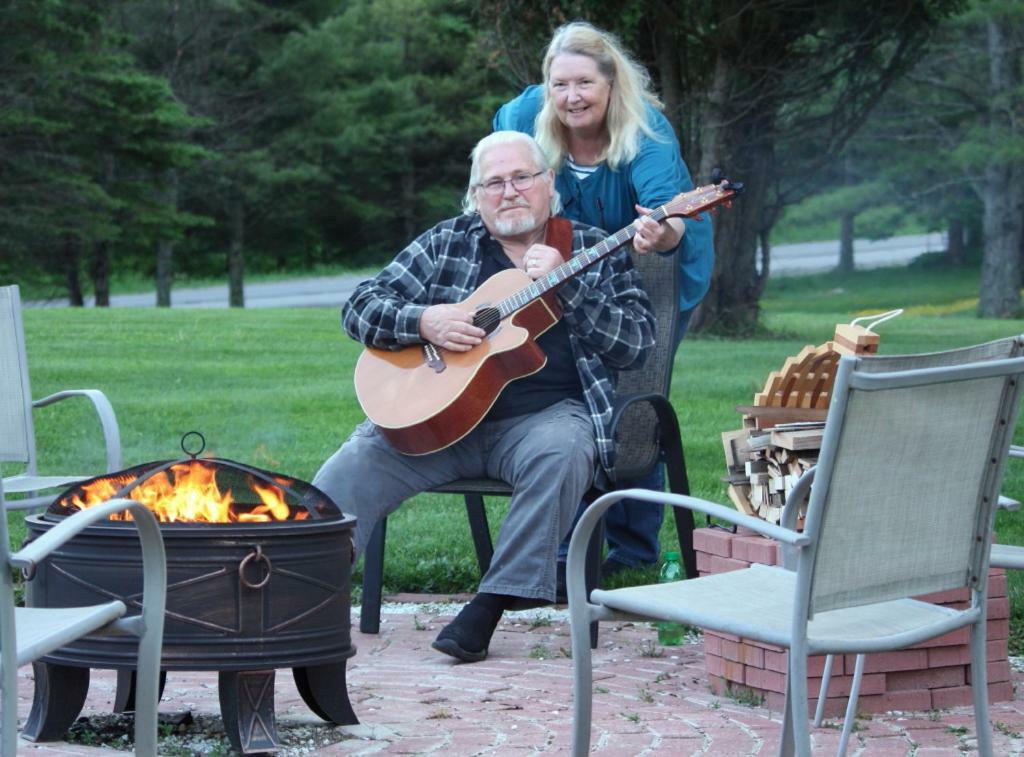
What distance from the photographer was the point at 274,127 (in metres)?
30.8

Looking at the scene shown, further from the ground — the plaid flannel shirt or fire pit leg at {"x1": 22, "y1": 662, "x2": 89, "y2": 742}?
the plaid flannel shirt

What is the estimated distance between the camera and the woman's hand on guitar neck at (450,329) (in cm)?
452

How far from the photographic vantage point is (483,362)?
4453 mm

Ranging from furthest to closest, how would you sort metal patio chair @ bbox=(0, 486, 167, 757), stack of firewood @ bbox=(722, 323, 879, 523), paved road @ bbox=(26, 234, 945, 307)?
paved road @ bbox=(26, 234, 945, 307) → stack of firewood @ bbox=(722, 323, 879, 523) → metal patio chair @ bbox=(0, 486, 167, 757)

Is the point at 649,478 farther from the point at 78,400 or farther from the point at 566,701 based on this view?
the point at 78,400

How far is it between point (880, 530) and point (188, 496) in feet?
5.30

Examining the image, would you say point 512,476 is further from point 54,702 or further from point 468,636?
point 54,702

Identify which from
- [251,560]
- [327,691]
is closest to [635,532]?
[327,691]

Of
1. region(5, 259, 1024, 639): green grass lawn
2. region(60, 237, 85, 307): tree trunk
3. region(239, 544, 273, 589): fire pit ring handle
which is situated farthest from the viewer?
region(60, 237, 85, 307): tree trunk

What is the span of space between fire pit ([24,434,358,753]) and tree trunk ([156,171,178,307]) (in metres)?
23.8

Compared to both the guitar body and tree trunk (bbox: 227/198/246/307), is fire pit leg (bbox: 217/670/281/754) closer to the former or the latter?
the guitar body

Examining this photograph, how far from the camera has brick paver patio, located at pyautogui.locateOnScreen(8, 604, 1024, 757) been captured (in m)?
3.46

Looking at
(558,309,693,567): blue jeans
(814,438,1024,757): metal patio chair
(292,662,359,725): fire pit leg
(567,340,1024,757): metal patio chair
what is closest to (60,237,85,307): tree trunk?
(558,309,693,567): blue jeans

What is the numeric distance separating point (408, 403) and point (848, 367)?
86.0 inches
